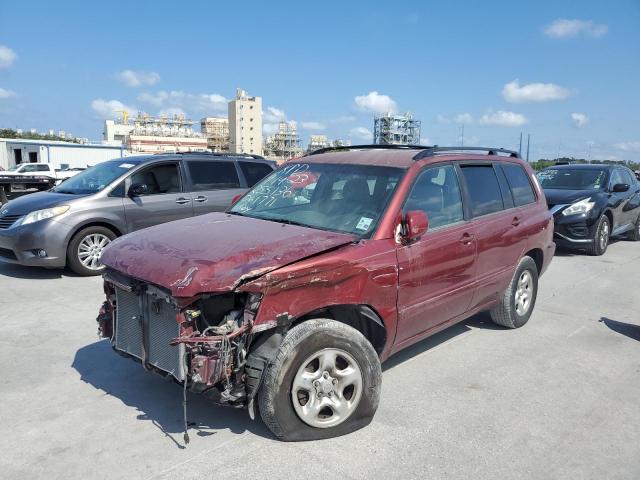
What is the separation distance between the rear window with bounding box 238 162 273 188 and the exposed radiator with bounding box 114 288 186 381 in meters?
5.97

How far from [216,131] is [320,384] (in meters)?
178

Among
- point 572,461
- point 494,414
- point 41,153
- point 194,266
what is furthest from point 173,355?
point 41,153

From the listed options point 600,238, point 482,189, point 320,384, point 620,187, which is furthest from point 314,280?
point 620,187

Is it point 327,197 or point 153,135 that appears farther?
point 153,135

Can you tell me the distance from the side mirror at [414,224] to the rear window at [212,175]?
5.62m

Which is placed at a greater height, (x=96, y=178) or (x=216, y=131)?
(x=216, y=131)

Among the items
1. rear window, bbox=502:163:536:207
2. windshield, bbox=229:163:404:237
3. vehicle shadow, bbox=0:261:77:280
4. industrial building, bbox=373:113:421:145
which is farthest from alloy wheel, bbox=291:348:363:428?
industrial building, bbox=373:113:421:145

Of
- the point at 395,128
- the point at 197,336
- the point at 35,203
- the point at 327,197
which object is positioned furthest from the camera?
the point at 395,128

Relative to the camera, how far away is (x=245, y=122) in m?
158

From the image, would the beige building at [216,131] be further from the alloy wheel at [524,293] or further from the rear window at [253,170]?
the alloy wheel at [524,293]

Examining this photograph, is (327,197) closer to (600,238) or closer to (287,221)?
(287,221)

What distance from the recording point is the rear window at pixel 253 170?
941 cm

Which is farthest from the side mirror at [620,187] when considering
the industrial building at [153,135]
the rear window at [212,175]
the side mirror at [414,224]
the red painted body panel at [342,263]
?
the industrial building at [153,135]

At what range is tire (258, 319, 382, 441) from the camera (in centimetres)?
307
